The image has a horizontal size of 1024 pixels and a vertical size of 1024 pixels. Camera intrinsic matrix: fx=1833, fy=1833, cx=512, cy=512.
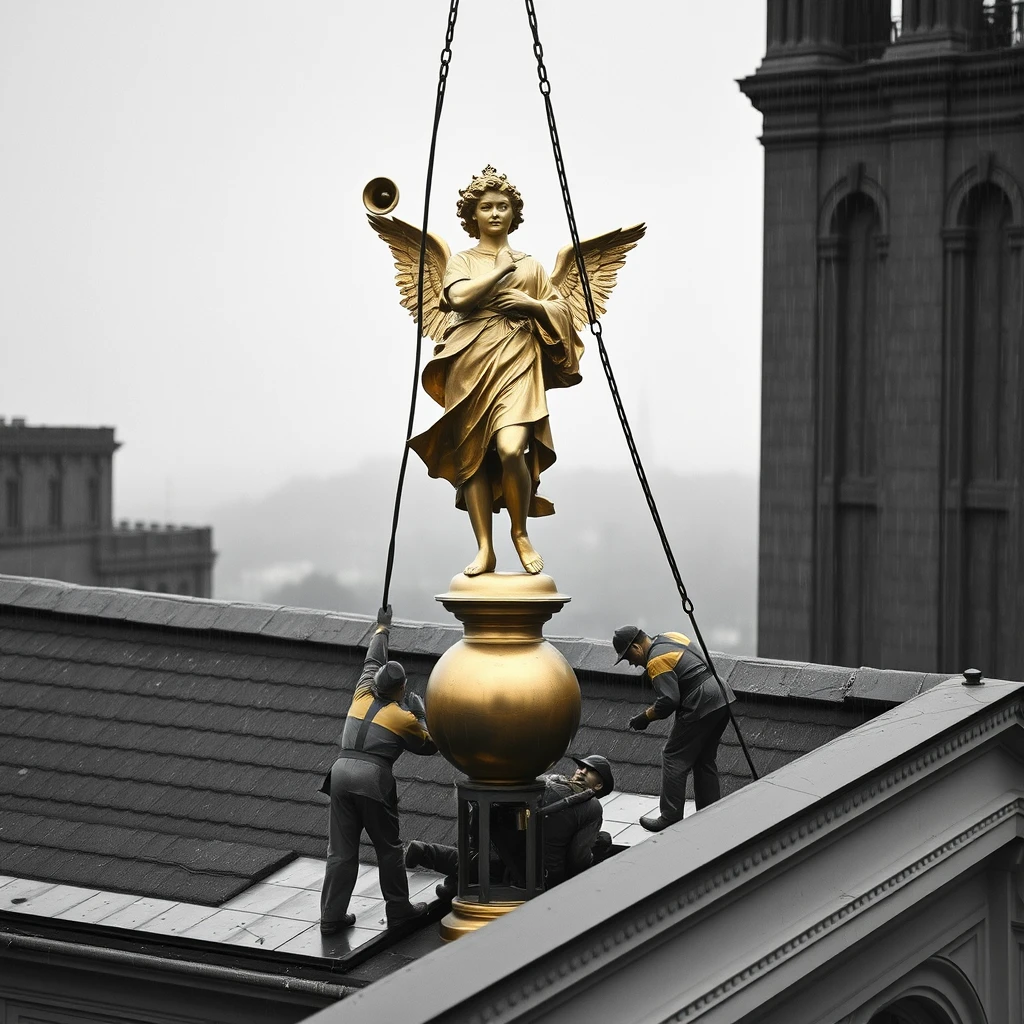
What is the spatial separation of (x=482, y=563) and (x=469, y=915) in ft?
5.97

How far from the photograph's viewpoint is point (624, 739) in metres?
13.2

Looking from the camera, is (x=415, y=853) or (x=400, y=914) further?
(x=415, y=853)

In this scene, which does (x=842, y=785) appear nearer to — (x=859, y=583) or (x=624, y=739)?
(x=624, y=739)

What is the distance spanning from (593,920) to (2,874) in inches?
236

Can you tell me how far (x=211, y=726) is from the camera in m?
14.0

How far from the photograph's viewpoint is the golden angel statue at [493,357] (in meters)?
9.38

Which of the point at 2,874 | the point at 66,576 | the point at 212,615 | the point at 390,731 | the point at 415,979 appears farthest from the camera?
the point at 66,576

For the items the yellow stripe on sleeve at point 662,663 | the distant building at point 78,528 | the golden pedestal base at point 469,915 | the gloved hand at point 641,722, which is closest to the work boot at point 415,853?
the golden pedestal base at point 469,915

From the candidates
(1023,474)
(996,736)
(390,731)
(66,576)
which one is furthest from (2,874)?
(66,576)

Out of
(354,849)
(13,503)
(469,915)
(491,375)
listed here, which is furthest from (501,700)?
(13,503)

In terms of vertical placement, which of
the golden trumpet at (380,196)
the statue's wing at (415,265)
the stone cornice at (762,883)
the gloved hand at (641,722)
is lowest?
the stone cornice at (762,883)

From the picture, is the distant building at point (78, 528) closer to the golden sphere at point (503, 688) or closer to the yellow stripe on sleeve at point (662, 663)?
the yellow stripe on sleeve at point (662, 663)

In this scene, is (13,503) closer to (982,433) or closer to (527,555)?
(982,433)

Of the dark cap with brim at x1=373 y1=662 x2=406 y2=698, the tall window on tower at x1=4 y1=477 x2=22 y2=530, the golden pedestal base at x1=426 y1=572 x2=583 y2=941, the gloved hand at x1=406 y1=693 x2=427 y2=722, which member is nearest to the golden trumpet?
the golden pedestal base at x1=426 y1=572 x2=583 y2=941
